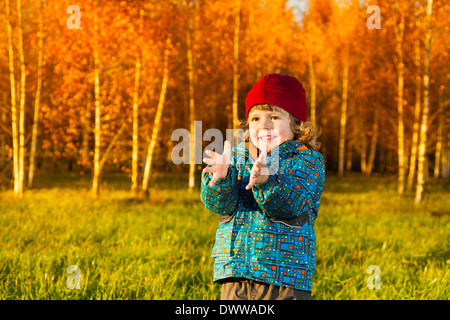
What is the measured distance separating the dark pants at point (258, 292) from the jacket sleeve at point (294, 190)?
0.35 metres

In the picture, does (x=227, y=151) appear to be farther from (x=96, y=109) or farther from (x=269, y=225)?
(x=96, y=109)

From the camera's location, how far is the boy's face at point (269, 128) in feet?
6.28

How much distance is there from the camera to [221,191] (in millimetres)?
1766

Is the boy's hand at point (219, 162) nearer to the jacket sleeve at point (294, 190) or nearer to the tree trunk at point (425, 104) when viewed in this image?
the jacket sleeve at point (294, 190)

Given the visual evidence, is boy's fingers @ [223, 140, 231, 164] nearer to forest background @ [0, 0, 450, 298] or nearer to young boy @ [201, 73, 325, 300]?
young boy @ [201, 73, 325, 300]

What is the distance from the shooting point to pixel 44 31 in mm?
12219

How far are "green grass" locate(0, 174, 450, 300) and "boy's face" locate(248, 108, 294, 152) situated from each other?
92.5 inches

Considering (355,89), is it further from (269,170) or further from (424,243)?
(269,170)

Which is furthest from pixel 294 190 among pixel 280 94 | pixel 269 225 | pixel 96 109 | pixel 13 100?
pixel 13 100

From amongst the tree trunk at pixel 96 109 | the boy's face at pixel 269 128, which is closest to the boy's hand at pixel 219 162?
the boy's face at pixel 269 128

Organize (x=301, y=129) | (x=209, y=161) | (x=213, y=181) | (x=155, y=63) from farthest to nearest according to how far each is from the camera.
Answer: (x=155, y=63) < (x=301, y=129) < (x=213, y=181) < (x=209, y=161)

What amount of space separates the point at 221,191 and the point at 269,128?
0.42 meters

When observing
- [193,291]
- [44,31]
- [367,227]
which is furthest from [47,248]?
[44,31]
